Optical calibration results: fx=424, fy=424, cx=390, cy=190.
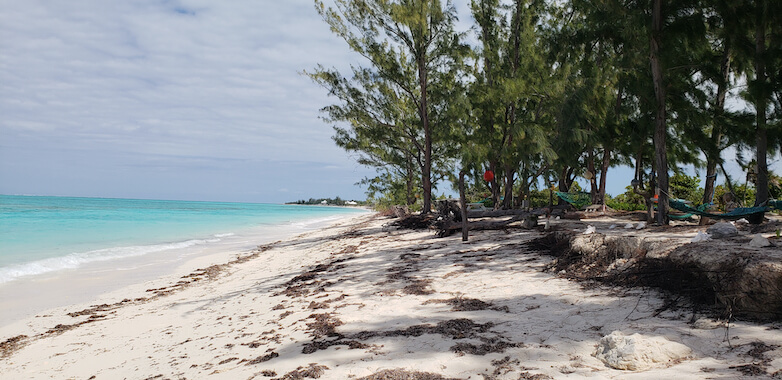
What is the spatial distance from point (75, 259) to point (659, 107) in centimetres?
1548

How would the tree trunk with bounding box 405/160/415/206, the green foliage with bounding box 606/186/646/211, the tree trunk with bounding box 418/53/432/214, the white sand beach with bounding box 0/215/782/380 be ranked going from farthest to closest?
the tree trunk with bounding box 405/160/415/206 < the green foliage with bounding box 606/186/646/211 < the tree trunk with bounding box 418/53/432/214 < the white sand beach with bounding box 0/215/782/380

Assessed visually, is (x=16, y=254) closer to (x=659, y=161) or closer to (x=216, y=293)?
(x=216, y=293)

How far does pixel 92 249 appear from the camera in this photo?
45.7 ft

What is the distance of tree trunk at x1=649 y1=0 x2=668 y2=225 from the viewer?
30.8 feet

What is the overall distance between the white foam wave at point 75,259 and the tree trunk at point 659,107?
46.8ft

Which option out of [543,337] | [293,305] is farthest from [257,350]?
[543,337]

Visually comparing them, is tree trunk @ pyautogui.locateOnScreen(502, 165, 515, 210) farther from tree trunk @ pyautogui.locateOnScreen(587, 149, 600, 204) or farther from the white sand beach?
the white sand beach

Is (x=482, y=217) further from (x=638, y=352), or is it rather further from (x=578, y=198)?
(x=638, y=352)

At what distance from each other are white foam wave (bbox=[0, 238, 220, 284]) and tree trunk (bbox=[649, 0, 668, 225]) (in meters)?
14.3

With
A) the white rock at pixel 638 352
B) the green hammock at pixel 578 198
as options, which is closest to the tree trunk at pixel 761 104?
the green hammock at pixel 578 198

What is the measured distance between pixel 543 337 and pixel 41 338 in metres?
6.05

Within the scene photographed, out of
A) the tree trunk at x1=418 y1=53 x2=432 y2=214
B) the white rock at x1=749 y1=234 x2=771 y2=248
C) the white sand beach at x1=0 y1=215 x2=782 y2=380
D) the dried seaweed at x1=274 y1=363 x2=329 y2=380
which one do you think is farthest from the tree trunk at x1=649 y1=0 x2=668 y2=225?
the dried seaweed at x1=274 y1=363 x2=329 y2=380

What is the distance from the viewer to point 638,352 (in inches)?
114

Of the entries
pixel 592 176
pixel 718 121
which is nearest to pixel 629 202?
pixel 592 176
